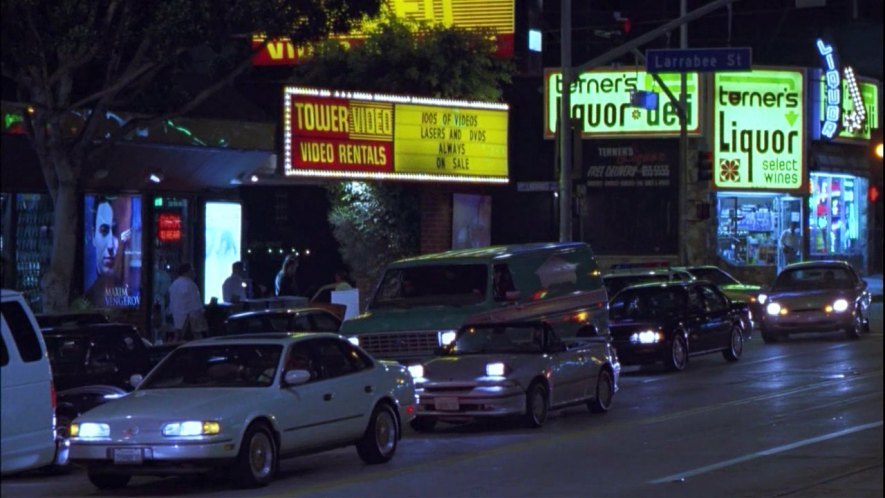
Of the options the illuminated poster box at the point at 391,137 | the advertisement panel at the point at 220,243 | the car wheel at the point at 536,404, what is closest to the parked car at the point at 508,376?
the car wheel at the point at 536,404

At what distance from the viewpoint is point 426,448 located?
15.8m

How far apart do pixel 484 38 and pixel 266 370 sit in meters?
22.9

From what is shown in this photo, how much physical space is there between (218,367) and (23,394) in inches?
102

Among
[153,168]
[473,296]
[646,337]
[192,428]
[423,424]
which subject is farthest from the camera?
[153,168]

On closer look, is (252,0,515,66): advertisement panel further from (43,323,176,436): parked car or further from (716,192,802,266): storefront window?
(43,323,176,436): parked car

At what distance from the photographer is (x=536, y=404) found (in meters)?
17.0

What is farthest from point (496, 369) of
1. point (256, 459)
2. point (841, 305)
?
point (841, 305)

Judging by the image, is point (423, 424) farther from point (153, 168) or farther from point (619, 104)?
point (619, 104)

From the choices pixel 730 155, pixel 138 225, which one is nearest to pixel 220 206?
pixel 138 225

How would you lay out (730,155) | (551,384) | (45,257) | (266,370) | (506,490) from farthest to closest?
(730,155) < (45,257) < (551,384) < (266,370) < (506,490)

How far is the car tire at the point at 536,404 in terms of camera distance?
1684 centimetres

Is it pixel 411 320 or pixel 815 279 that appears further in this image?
pixel 815 279

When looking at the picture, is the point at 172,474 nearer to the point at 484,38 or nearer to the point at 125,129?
the point at 125,129

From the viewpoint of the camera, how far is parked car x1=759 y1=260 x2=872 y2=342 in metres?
28.1
